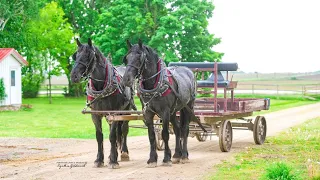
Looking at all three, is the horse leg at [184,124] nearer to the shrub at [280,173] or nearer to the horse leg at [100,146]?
the horse leg at [100,146]

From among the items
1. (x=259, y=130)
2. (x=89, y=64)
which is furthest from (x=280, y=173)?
(x=259, y=130)

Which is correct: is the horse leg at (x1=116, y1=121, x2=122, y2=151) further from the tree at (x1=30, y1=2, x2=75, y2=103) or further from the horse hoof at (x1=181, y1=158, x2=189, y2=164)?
the tree at (x1=30, y1=2, x2=75, y2=103)

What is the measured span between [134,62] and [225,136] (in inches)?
177

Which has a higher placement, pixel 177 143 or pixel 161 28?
Answer: pixel 161 28

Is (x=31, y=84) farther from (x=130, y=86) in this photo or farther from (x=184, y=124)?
(x=130, y=86)

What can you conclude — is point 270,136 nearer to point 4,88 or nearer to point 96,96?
point 96,96

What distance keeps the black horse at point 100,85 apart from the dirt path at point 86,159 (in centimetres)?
64

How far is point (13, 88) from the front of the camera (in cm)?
3972

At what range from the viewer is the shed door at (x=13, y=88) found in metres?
39.3

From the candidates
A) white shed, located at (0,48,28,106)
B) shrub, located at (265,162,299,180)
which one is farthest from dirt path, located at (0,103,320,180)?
white shed, located at (0,48,28,106)

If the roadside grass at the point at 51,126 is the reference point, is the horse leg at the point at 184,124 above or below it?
above

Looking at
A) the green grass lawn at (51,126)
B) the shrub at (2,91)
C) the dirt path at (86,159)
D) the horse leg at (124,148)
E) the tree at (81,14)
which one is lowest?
the green grass lawn at (51,126)

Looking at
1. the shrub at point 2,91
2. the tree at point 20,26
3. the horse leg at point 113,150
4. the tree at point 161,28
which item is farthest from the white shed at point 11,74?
the horse leg at point 113,150

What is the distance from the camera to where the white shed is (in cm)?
3875
